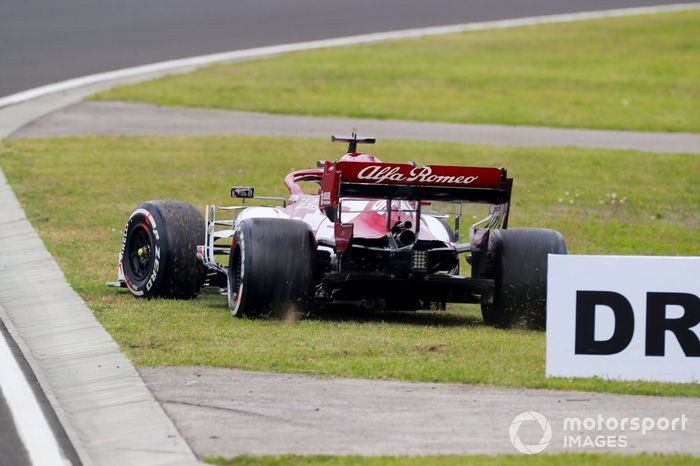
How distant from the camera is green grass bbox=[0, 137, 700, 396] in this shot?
10.9 m

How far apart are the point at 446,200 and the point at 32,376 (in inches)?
161

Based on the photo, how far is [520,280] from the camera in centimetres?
1288

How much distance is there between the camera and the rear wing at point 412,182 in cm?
1236

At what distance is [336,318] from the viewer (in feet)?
43.9

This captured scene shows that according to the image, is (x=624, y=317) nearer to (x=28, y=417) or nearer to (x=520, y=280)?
(x=520, y=280)

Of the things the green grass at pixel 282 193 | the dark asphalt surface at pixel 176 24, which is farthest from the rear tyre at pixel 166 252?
the dark asphalt surface at pixel 176 24

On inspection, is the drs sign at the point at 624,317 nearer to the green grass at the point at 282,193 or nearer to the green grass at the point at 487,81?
the green grass at the point at 282,193

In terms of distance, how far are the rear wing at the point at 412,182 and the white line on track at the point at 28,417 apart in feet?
10.3

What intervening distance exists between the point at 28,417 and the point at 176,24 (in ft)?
98.0

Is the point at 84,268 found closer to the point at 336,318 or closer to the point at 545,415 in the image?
the point at 336,318

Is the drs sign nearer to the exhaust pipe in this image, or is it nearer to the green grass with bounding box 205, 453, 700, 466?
the green grass with bounding box 205, 453, 700, 466

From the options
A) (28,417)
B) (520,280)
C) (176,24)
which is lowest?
(28,417)

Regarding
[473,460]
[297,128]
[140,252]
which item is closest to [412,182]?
[140,252]

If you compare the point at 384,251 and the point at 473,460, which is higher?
the point at 384,251
